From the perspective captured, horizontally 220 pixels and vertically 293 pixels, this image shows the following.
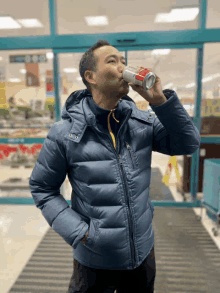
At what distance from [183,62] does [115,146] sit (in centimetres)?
274

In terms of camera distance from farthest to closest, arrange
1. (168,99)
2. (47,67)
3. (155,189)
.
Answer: (155,189), (47,67), (168,99)

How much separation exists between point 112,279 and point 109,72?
956 millimetres

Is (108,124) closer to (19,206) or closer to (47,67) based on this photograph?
(47,67)

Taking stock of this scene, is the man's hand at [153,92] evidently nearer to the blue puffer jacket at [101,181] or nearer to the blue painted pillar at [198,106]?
the blue puffer jacket at [101,181]

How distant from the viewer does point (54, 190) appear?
3.40ft

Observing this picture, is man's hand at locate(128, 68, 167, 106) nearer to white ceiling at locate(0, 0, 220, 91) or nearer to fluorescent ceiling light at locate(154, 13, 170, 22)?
white ceiling at locate(0, 0, 220, 91)

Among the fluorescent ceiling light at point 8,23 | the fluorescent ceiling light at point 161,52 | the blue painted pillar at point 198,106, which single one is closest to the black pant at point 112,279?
the blue painted pillar at point 198,106

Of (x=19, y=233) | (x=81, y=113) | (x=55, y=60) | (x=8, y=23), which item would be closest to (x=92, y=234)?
(x=81, y=113)

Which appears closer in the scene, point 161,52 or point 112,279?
point 112,279

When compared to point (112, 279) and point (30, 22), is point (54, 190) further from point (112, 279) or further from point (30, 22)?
point (30, 22)

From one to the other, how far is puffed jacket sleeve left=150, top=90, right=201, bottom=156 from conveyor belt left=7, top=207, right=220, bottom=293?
1.37 meters

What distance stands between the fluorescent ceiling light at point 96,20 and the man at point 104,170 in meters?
2.60

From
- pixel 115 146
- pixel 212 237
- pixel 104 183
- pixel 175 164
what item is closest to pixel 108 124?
pixel 115 146

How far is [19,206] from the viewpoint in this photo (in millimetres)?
3393
